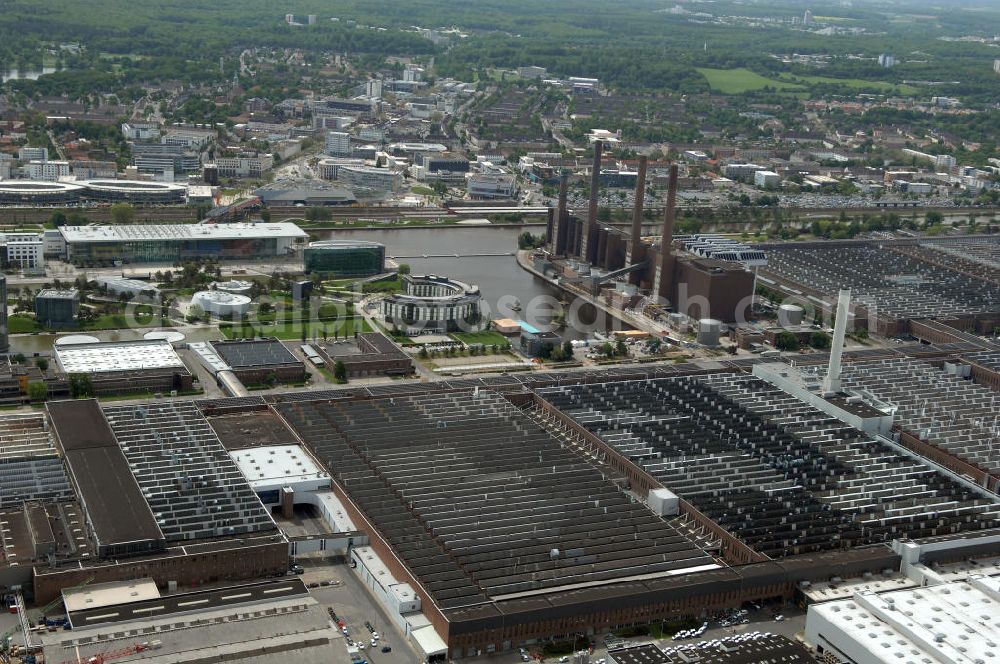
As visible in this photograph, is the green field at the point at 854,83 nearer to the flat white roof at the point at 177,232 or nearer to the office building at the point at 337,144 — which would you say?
the office building at the point at 337,144

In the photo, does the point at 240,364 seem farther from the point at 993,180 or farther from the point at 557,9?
the point at 557,9

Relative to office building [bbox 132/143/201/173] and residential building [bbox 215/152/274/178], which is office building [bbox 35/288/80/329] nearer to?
office building [bbox 132/143/201/173]

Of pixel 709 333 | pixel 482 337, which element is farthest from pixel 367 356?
pixel 709 333

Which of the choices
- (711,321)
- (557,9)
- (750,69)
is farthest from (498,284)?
(557,9)

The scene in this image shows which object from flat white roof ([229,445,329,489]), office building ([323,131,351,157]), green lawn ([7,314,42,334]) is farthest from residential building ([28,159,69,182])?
flat white roof ([229,445,329,489])

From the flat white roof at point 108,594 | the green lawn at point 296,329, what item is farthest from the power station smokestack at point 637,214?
the flat white roof at point 108,594

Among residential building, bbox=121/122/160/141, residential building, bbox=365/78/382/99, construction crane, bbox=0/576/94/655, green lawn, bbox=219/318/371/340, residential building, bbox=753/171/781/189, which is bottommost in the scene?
construction crane, bbox=0/576/94/655
